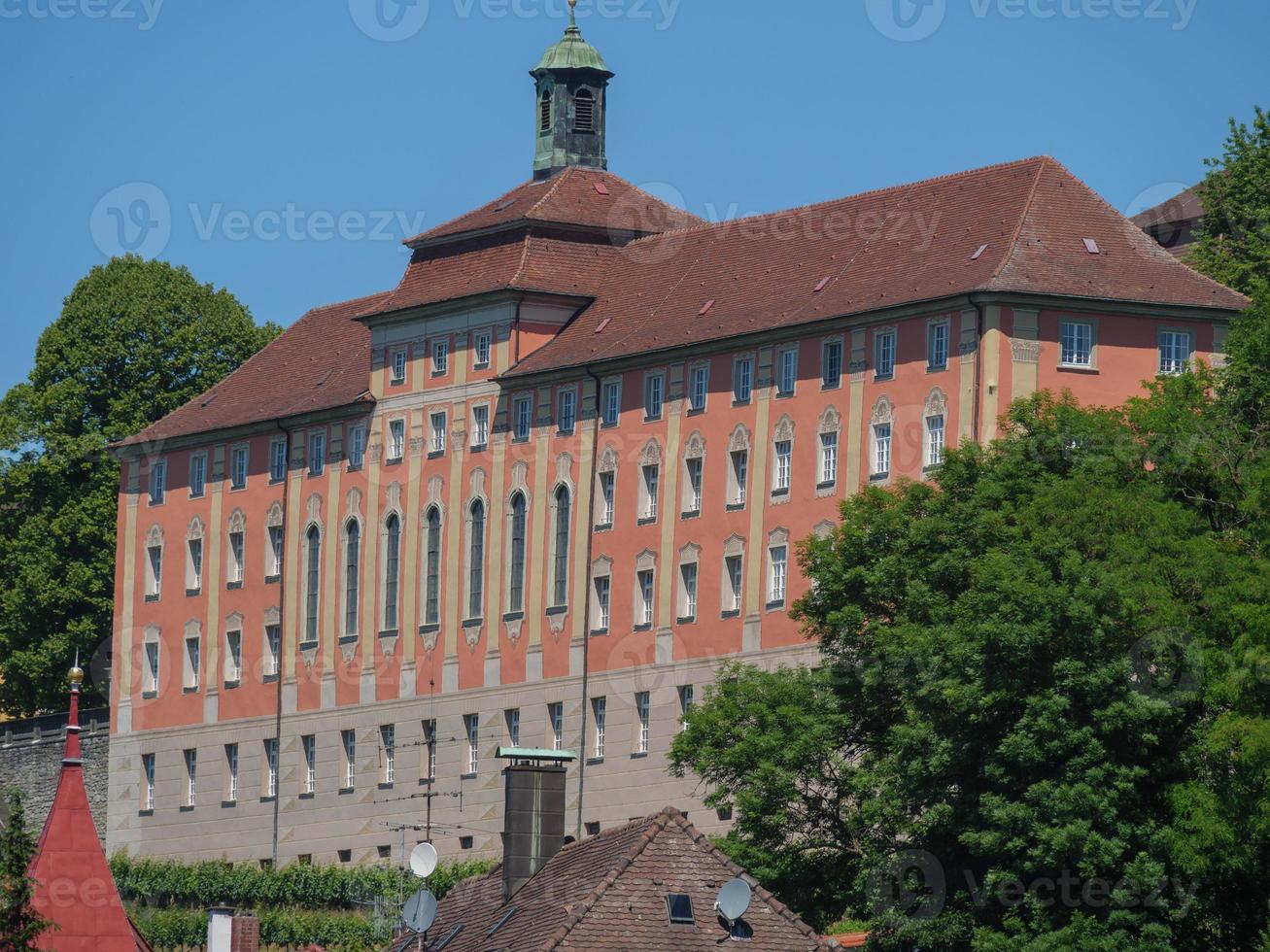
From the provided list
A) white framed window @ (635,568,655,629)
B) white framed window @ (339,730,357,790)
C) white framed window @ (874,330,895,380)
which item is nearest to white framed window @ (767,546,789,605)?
white framed window @ (635,568,655,629)

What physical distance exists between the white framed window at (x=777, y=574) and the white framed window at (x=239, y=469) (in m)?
24.9

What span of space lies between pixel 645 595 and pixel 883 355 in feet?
34.9

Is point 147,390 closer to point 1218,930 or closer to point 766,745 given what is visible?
point 766,745

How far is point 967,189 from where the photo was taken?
107 metres

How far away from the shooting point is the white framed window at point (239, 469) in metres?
125

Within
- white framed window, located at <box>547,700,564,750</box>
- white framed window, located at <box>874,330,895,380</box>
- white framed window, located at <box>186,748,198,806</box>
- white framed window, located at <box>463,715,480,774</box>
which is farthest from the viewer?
white framed window, located at <box>186,748,198,806</box>

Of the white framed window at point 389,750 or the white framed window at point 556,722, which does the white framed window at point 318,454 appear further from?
the white framed window at point 556,722

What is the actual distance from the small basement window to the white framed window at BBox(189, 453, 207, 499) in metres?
64.0

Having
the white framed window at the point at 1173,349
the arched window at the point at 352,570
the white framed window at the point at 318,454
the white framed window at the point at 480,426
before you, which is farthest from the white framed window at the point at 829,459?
the white framed window at the point at 318,454

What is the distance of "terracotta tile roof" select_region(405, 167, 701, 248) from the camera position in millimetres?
119062

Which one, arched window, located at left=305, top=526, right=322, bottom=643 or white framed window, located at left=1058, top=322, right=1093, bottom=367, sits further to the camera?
arched window, located at left=305, top=526, right=322, bottom=643

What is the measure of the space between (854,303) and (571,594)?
12.8 meters

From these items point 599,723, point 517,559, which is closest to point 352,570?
point 517,559

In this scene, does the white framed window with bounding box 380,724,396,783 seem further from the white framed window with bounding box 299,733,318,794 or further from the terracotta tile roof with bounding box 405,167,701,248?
the terracotta tile roof with bounding box 405,167,701,248
